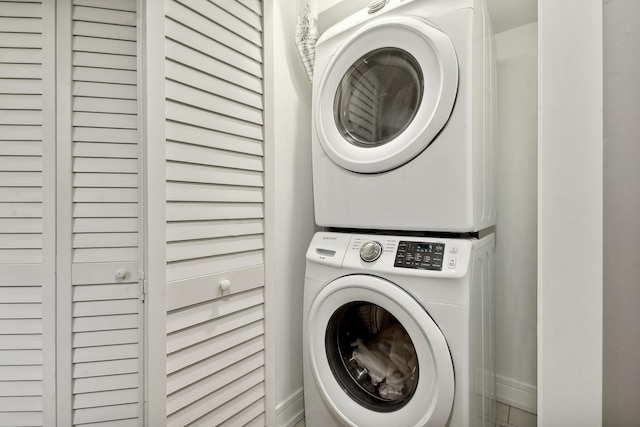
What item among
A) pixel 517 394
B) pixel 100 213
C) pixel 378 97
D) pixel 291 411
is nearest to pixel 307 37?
pixel 378 97

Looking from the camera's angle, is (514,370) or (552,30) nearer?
(552,30)

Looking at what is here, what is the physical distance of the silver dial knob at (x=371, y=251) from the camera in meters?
1.02

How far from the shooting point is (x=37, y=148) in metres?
1.01

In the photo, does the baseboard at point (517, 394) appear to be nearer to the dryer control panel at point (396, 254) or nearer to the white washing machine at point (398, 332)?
the white washing machine at point (398, 332)

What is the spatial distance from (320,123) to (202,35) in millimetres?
504

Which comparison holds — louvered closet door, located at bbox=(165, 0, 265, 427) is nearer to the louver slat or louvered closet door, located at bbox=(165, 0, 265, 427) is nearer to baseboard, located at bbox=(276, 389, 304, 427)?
baseboard, located at bbox=(276, 389, 304, 427)

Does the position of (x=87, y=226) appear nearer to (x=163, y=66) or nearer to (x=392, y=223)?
(x=163, y=66)

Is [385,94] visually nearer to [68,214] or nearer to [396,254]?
[396,254]

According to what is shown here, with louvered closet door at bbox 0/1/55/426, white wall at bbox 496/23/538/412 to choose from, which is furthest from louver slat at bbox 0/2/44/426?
white wall at bbox 496/23/538/412

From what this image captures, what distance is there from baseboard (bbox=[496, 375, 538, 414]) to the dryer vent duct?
173cm

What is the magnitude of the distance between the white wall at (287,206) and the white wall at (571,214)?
1.00 m

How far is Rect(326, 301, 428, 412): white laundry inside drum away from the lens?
41.7 inches

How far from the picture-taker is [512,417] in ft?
4.43

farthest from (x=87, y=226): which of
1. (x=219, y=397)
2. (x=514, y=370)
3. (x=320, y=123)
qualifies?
(x=514, y=370)
